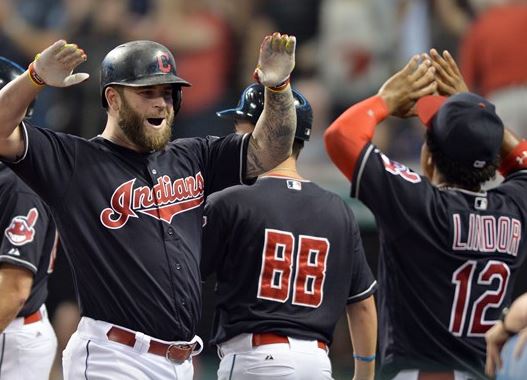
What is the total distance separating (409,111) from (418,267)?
633 mm

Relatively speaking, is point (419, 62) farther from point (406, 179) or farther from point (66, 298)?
point (66, 298)

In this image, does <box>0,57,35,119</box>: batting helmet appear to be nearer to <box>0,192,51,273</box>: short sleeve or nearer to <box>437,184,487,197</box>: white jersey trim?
<box>0,192,51,273</box>: short sleeve

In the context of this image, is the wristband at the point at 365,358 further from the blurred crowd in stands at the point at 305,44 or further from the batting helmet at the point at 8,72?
the blurred crowd in stands at the point at 305,44

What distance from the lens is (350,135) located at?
4109mm

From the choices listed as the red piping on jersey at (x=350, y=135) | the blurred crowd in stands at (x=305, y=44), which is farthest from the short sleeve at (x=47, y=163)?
the blurred crowd in stands at (x=305, y=44)

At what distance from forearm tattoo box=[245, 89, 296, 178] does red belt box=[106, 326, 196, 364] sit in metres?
0.76

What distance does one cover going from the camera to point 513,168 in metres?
4.64

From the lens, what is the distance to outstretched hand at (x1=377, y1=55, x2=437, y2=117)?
13.9 ft

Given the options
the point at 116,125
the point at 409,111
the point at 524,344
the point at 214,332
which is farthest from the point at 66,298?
the point at 524,344

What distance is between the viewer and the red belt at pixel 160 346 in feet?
13.8

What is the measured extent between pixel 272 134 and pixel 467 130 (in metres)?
0.78

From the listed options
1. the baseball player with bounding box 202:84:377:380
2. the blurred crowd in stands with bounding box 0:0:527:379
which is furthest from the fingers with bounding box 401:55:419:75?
the blurred crowd in stands with bounding box 0:0:527:379

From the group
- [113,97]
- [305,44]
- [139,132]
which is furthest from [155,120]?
[305,44]

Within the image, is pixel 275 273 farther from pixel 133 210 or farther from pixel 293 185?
pixel 133 210
